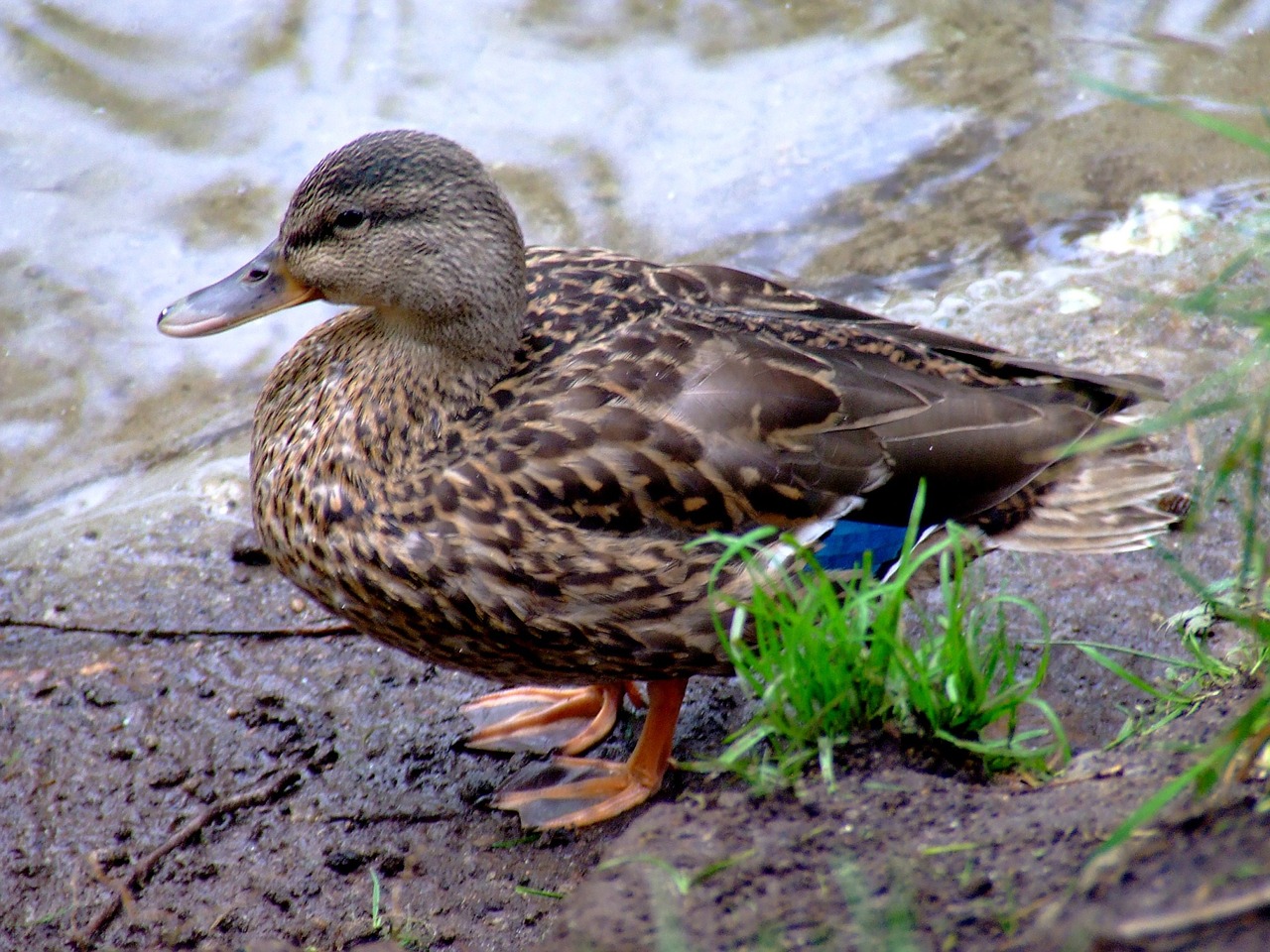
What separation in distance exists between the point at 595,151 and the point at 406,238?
2.98 metres

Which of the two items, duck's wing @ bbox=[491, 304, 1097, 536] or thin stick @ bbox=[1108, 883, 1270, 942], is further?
duck's wing @ bbox=[491, 304, 1097, 536]

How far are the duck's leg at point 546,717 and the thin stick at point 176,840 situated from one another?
51cm

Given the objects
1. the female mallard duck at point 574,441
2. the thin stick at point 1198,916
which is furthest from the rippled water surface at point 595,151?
the thin stick at point 1198,916

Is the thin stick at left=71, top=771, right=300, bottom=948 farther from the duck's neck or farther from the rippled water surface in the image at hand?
the rippled water surface

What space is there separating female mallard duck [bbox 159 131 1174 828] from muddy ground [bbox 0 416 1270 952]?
34 cm

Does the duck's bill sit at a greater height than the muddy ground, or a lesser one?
greater

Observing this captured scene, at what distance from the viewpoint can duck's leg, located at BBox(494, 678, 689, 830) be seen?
10.6 feet

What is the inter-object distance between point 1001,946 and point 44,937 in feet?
6.94

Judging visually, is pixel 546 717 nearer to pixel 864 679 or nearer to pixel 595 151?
pixel 864 679

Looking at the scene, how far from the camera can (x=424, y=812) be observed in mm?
3240

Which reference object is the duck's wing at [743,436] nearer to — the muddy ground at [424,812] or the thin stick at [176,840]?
the muddy ground at [424,812]

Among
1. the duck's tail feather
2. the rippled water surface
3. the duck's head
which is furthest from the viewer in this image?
the rippled water surface

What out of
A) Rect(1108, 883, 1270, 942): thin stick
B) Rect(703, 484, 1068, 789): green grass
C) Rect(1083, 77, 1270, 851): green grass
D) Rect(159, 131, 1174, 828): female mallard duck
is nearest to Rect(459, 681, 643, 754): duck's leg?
Rect(159, 131, 1174, 828): female mallard duck

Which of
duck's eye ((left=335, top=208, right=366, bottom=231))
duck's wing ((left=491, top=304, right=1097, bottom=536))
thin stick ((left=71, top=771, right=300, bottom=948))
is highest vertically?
duck's eye ((left=335, top=208, right=366, bottom=231))
